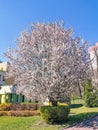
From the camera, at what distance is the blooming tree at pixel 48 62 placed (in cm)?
1981

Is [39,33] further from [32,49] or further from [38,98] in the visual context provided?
[38,98]

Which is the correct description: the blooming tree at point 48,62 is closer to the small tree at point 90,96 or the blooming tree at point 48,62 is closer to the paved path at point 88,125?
the paved path at point 88,125

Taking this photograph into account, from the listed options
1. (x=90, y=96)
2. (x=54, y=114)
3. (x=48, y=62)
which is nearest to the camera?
(x=54, y=114)

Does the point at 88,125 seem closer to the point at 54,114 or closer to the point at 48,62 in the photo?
the point at 54,114

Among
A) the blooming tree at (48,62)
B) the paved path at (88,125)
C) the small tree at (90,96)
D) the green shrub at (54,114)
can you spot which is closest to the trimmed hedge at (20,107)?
the small tree at (90,96)

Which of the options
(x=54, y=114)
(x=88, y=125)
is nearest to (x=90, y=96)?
(x=54, y=114)

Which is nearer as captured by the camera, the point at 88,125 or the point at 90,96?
the point at 88,125

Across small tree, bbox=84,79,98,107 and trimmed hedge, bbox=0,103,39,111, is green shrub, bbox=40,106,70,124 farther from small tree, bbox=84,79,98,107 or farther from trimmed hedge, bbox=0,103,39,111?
small tree, bbox=84,79,98,107

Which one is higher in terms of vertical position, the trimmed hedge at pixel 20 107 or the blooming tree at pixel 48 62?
the blooming tree at pixel 48 62

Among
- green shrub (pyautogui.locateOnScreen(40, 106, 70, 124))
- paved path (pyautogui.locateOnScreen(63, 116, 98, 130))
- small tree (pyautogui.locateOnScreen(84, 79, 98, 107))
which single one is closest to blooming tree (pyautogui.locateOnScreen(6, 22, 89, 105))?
green shrub (pyautogui.locateOnScreen(40, 106, 70, 124))

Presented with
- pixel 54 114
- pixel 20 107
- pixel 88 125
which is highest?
pixel 20 107

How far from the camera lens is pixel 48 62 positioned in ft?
66.0

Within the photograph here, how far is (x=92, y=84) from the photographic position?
3659cm

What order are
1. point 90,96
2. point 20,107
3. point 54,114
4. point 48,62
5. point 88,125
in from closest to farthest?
point 88,125, point 54,114, point 48,62, point 20,107, point 90,96
